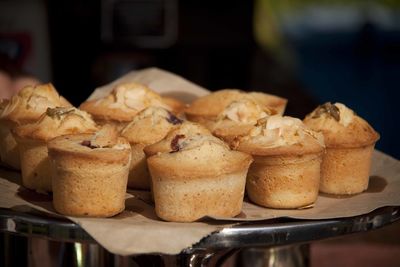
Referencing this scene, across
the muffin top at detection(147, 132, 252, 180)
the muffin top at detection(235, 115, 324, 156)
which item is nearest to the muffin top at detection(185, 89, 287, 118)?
the muffin top at detection(235, 115, 324, 156)

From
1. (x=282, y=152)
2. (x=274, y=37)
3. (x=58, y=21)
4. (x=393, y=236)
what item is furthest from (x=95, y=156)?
(x=274, y=37)

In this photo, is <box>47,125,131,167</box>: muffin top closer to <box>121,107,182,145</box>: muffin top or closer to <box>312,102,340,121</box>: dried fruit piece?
<box>121,107,182,145</box>: muffin top

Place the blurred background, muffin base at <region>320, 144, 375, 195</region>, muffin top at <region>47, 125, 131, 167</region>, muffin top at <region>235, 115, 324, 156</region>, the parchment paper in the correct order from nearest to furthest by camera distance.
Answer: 1. the parchment paper
2. muffin top at <region>47, 125, 131, 167</region>
3. muffin top at <region>235, 115, 324, 156</region>
4. muffin base at <region>320, 144, 375, 195</region>
5. the blurred background

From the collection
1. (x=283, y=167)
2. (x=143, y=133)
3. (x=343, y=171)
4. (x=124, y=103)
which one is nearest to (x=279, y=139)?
(x=283, y=167)

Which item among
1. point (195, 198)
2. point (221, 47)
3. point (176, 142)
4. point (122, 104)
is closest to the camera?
point (195, 198)

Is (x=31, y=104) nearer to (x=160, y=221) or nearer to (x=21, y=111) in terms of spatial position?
(x=21, y=111)
